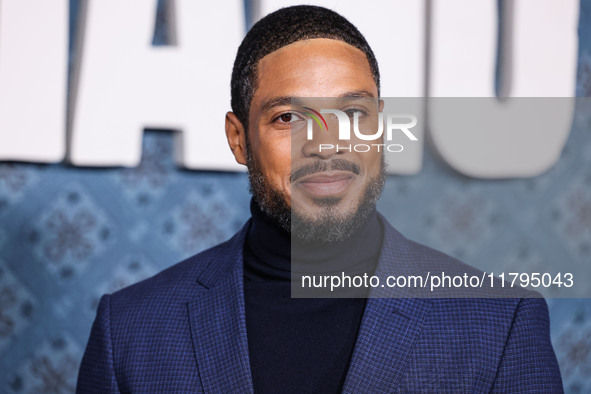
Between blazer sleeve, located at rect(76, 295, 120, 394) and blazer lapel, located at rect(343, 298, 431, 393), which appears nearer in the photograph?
blazer lapel, located at rect(343, 298, 431, 393)

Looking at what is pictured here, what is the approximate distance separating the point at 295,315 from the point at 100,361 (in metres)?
0.47

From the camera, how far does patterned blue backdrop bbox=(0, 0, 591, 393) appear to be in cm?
214

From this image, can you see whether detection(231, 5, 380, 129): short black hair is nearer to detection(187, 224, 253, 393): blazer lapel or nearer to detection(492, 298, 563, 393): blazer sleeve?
detection(187, 224, 253, 393): blazer lapel

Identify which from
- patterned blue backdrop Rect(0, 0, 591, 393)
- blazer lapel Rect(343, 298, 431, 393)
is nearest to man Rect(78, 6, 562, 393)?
blazer lapel Rect(343, 298, 431, 393)

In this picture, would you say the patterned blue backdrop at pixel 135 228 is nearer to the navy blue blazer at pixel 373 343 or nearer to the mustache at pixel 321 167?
the navy blue blazer at pixel 373 343

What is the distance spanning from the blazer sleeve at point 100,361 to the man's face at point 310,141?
1.56ft

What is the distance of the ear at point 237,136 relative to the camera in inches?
59.2

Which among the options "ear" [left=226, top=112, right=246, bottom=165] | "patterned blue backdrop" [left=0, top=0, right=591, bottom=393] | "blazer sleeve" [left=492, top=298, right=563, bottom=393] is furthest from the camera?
"patterned blue backdrop" [left=0, top=0, right=591, bottom=393]

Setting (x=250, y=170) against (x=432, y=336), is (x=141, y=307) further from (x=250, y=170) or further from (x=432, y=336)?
(x=432, y=336)

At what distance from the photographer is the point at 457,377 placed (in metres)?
1.27

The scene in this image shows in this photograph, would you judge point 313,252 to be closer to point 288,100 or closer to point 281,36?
point 288,100

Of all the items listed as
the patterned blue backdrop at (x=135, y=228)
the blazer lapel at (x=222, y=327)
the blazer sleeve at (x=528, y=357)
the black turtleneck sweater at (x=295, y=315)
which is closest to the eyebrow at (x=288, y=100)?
the black turtleneck sweater at (x=295, y=315)

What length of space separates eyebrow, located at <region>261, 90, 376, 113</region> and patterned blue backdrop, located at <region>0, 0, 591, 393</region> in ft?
3.03

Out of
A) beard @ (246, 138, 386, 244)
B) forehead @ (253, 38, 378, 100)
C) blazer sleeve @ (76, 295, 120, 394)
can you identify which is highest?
forehead @ (253, 38, 378, 100)
